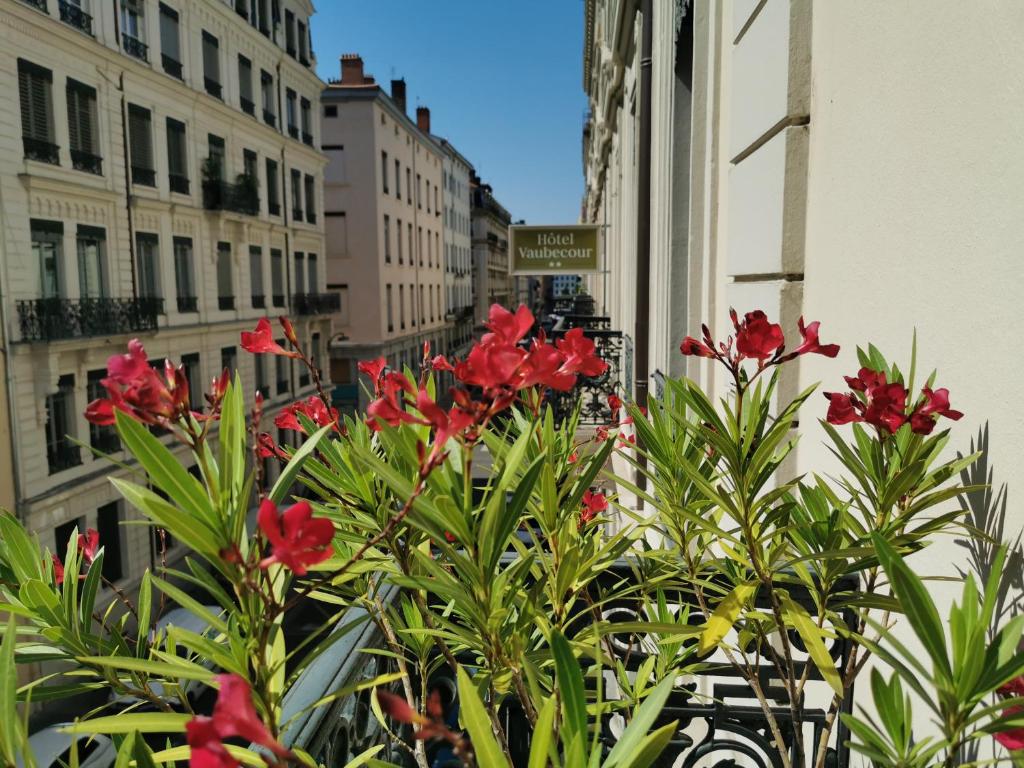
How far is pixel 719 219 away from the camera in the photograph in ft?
12.8

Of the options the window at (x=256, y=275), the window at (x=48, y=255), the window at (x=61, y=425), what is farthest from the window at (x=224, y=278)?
the window at (x=61, y=425)

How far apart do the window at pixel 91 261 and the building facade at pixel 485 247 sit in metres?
42.7

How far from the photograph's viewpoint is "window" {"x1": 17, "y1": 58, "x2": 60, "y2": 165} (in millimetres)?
13836

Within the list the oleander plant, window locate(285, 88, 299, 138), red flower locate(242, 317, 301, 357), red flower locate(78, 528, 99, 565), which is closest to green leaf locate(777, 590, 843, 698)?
the oleander plant

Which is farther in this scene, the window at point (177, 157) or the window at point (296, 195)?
the window at point (296, 195)

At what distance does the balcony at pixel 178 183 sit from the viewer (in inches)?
735

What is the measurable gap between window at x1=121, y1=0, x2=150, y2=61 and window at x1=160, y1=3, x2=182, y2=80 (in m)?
0.79

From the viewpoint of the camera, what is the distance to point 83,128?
50.9 ft

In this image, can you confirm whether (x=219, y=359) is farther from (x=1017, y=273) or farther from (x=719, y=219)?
(x=1017, y=273)

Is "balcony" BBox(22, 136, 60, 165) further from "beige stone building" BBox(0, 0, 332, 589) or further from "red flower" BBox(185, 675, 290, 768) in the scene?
"red flower" BBox(185, 675, 290, 768)

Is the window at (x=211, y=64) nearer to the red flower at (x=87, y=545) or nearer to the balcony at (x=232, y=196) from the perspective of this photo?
the balcony at (x=232, y=196)

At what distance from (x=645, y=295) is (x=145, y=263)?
14.7 meters

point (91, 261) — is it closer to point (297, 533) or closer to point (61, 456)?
point (61, 456)

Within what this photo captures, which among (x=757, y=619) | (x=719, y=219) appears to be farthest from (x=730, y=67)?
(x=757, y=619)
